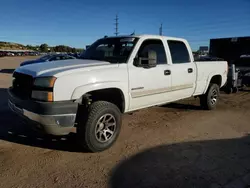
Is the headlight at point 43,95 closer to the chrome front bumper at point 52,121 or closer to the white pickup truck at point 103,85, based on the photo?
the white pickup truck at point 103,85

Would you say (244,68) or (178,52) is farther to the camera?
(244,68)

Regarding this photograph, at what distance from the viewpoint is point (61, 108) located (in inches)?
132

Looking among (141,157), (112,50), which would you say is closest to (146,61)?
(112,50)

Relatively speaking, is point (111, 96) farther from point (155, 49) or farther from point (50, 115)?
point (155, 49)

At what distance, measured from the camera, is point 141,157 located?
12.2ft

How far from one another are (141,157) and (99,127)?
812 mm

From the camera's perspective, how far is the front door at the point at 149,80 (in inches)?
170

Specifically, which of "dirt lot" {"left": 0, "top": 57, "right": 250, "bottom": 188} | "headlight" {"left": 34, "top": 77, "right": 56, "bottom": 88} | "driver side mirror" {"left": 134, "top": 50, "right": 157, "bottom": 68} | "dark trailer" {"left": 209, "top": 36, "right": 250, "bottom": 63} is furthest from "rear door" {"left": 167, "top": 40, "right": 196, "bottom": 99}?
"dark trailer" {"left": 209, "top": 36, "right": 250, "bottom": 63}

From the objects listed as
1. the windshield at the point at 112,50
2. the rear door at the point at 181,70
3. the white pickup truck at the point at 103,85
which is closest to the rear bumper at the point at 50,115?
the white pickup truck at the point at 103,85

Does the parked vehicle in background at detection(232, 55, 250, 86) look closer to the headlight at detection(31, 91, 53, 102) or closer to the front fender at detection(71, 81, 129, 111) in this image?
the front fender at detection(71, 81, 129, 111)

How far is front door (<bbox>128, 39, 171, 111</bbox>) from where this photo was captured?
4.32 meters

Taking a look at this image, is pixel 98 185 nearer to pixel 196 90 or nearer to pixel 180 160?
pixel 180 160

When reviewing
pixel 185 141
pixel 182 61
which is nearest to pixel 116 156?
pixel 185 141

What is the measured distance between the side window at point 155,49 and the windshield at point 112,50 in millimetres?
208
